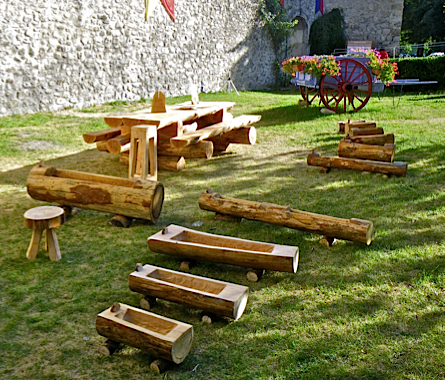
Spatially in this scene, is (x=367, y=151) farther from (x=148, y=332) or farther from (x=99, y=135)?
(x=148, y=332)

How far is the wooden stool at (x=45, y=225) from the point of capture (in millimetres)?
3381

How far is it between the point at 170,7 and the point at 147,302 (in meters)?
11.2

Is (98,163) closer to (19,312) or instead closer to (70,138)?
(70,138)

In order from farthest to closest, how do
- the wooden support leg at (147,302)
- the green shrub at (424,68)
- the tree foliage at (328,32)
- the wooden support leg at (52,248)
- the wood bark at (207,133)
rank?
the tree foliage at (328,32) < the green shrub at (424,68) < the wood bark at (207,133) < the wooden support leg at (52,248) < the wooden support leg at (147,302)

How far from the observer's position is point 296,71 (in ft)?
33.8

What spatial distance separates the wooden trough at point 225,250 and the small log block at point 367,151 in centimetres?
322

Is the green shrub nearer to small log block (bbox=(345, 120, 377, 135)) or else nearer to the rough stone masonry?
the rough stone masonry

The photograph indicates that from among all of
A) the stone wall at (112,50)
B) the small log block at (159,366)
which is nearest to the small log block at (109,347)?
the small log block at (159,366)

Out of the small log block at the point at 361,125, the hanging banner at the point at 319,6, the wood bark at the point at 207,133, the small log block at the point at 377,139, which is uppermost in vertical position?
the hanging banner at the point at 319,6

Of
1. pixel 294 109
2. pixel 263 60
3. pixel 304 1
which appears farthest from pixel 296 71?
pixel 304 1

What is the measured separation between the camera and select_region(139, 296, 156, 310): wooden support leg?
9.24 feet

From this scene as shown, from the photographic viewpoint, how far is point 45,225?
3.40m

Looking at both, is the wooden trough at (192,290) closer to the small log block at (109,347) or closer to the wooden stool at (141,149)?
the small log block at (109,347)

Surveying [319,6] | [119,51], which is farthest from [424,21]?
[119,51]
